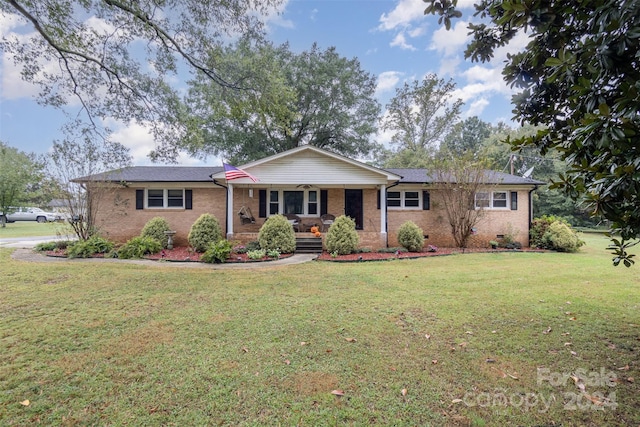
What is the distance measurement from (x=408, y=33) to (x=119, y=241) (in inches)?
673

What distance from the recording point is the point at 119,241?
13.4m

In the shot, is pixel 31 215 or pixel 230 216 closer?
pixel 230 216

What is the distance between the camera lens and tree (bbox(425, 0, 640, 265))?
79.4 inches

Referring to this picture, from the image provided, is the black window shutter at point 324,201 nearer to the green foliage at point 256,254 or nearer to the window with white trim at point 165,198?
the green foliage at point 256,254

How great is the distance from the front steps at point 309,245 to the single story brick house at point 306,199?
70.9 inches

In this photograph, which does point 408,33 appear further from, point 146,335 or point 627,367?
point 146,335

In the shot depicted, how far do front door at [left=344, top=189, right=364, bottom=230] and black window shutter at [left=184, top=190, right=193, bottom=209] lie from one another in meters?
7.76

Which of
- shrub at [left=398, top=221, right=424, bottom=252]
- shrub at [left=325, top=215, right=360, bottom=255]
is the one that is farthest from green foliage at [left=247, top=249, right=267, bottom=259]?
shrub at [left=398, top=221, right=424, bottom=252]

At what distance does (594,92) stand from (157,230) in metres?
13.8

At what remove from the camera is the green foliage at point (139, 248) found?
10438mm

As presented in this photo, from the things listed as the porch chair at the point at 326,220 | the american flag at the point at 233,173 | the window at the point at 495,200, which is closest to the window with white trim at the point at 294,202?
the porch chair at the point at 326,220

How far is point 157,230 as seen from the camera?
1219 cm

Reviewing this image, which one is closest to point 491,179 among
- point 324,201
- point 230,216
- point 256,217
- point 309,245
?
point 324,201

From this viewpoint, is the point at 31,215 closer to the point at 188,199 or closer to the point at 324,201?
the point at 188,199
